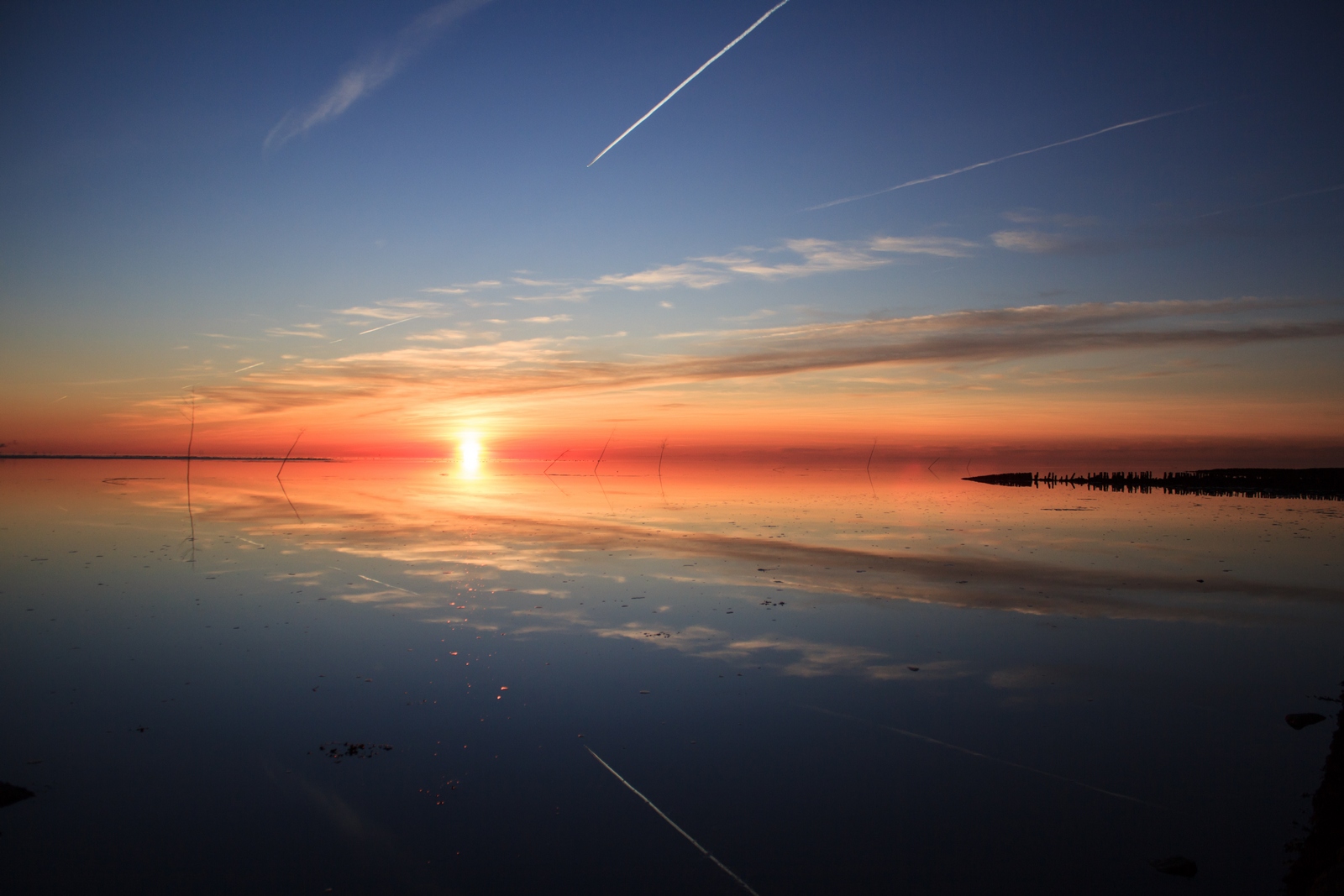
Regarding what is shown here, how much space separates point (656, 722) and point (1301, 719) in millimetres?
8929

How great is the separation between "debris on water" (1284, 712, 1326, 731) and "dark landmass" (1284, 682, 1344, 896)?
1.38 meters

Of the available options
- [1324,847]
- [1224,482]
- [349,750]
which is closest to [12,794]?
[349,750]

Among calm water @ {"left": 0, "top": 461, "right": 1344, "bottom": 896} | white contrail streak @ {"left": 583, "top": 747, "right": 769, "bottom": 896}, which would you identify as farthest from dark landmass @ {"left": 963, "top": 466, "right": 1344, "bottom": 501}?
white contrail streak @ {"left": 583, "top": 747, "right": 769, "bottom": 896}

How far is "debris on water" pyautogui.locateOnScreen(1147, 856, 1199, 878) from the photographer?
677cm

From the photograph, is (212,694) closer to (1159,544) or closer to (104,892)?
(104,892)

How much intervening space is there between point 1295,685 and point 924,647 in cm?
562

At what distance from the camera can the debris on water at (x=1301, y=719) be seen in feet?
A: 33.3

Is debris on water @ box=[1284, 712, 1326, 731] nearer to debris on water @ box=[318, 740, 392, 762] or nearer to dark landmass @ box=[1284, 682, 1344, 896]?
dark landmass @ box=[1284, 682, 1344, 896]

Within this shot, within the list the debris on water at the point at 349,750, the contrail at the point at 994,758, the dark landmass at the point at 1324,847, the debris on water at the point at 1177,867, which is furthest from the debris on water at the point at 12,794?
the dark landmass at the point at 1324,847

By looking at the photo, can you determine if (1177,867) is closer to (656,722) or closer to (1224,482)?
(656,722)

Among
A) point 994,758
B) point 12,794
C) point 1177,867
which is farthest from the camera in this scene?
point 994,758

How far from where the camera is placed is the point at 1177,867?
22.3 feet

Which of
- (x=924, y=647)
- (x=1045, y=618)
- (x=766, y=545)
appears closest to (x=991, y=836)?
(x=924, y=647)

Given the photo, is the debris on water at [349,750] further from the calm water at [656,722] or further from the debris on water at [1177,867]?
the debris on water at [1177,867]
